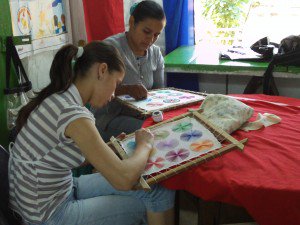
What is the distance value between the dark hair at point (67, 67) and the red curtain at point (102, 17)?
140 centimetres

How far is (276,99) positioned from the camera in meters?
1.64

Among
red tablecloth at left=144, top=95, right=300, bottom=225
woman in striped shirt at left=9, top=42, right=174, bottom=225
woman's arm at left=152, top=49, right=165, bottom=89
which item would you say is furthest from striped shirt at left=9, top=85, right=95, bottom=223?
woman's arm at left=152, top=49, right=165, bottom=89

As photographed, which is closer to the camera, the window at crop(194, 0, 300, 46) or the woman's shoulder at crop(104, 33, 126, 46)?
the woman's shoulder at crop(104, 33, 126, 46)

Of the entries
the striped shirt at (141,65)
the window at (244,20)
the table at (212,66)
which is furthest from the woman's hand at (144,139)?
the window at (244,20)

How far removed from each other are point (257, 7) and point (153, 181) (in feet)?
7.47

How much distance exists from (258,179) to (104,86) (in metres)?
0.60

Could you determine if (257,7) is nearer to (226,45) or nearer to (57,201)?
(226,45)

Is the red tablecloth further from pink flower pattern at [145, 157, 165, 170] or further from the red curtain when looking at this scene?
the red curtain

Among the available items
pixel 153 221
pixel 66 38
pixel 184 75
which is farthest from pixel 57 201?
pixel 184 75

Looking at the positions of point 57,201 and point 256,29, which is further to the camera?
point 256,29

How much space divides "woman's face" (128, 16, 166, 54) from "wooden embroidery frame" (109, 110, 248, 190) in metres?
0.66

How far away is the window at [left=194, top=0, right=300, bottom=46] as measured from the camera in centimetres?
266

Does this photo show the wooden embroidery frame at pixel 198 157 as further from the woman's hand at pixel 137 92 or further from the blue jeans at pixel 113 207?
the woman's hand at pixel 137 92

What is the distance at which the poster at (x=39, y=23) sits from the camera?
1.71m
